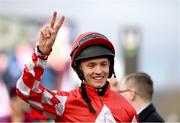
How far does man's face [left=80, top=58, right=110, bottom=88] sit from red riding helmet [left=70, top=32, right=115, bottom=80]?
5 cm

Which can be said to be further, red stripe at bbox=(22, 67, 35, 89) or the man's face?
the man's face

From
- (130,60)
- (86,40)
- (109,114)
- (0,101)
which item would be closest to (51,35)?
(86,40)

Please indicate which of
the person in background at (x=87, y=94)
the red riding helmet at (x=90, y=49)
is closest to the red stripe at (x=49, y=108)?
the person in background at (x=87, y=94)

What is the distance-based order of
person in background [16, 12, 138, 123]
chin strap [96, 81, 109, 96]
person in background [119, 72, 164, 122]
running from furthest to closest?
person in background [119, 72, 164, 122]
chin strap [96, 81, 109, 96]
person in background [16, 12, 138, 123]

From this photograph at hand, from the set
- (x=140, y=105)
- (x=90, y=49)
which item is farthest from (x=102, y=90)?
(x=140, y=105)

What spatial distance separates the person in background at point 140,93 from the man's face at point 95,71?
1995 millimetres

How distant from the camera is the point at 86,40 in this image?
7.48m

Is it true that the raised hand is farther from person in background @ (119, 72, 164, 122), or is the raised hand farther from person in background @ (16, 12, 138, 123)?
person in background @ (119, 72, 164, 122)

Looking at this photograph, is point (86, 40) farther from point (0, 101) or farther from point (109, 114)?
point (0, 101)

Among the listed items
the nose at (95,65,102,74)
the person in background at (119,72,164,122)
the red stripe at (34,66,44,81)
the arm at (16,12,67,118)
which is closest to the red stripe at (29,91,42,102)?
the arm at (16,12,67,118)

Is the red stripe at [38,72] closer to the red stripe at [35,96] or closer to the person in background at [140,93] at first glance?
the red stripe at [35,96]

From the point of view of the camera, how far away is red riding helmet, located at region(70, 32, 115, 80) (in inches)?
293

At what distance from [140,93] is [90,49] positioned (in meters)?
2.27

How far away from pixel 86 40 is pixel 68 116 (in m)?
0.66
